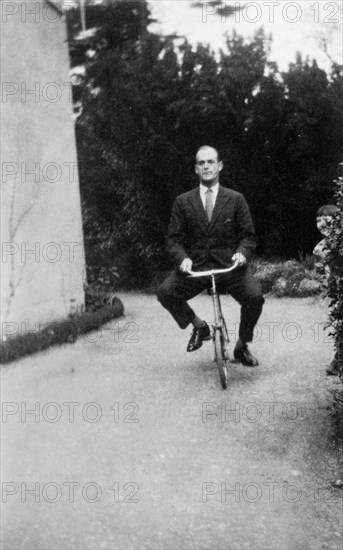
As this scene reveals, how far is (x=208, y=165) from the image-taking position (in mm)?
6008

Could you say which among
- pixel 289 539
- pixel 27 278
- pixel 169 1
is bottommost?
pixel 289 539

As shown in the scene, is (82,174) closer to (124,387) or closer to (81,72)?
(81,72)

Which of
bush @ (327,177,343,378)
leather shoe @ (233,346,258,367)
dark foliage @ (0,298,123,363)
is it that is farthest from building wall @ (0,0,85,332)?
bush @ (327,177,343,378)

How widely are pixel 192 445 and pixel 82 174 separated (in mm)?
9188

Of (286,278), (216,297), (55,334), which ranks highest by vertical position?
(216,297)

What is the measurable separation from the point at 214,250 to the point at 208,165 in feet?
2.56

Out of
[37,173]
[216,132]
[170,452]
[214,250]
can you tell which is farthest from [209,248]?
[216,132]

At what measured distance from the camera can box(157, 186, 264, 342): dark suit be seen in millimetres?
5930

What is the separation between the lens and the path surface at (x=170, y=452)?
346 cm

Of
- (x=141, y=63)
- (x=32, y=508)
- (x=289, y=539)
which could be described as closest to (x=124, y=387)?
(x=32, y=508)

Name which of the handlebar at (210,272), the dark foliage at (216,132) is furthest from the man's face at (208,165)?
the dark foliage at (216,132)

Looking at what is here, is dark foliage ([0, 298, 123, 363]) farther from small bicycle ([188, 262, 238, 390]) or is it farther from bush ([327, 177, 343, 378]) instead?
bush ([327, 177, 343, 378])

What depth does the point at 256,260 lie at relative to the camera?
1177 cm

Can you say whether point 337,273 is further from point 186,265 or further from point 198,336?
point 198,336
